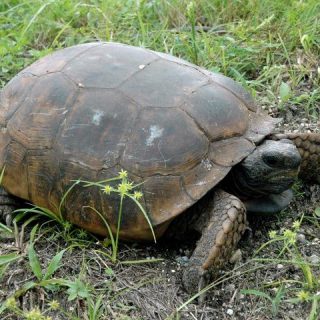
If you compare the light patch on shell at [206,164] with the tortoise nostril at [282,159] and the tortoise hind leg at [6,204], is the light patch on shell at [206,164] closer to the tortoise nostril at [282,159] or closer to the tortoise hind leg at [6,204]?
the tortoise nostril at [282,159]

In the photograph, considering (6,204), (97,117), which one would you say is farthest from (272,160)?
(6,204)

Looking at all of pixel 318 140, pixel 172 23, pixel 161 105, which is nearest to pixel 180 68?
pixel 161 105

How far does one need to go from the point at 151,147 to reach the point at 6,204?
36.3 inches

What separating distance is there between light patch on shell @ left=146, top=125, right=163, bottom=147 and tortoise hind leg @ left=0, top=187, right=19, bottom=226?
0.89 metres

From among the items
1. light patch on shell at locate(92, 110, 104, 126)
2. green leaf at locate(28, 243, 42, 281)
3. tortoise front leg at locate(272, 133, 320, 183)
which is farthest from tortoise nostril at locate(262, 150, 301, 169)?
green leaf at locate(28, 243, 42, 281)

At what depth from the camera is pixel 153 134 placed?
112 inches

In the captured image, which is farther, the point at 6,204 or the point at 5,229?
the point at 6,204

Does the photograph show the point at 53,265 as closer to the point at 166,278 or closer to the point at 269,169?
the point at 166,278

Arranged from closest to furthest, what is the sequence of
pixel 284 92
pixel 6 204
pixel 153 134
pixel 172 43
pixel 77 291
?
pixel 77 291, pixel 153 134, pixel 6 204, pixel 284 92, pixel 172 43

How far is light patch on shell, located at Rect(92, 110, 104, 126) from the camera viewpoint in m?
2.92

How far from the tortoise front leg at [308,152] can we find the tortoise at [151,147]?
74 millimetres

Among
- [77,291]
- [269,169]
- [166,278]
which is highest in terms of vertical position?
[269,169]

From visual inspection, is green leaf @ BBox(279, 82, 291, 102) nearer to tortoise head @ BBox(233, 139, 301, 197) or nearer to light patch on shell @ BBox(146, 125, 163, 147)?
tortoise head @ BBox(233, 139, 301, 197)

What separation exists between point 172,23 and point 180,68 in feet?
5.77
